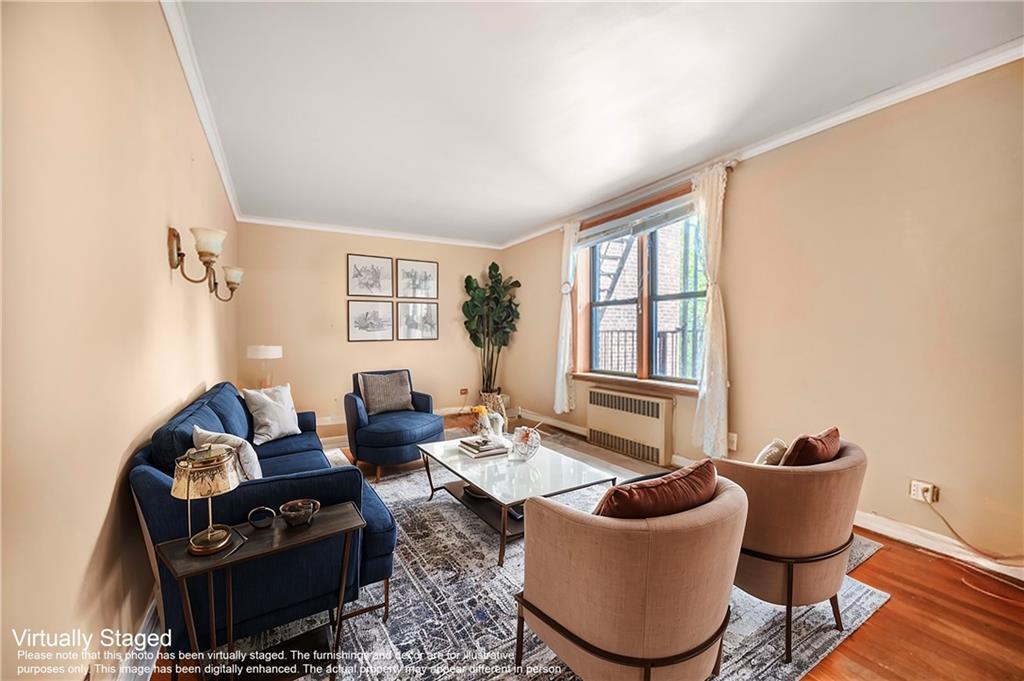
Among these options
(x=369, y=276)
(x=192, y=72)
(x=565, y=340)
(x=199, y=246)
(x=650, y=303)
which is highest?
(x=192, y=72)

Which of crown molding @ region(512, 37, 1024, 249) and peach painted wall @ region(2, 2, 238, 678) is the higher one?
crown molding @ region(512, 37, 1024, 249)

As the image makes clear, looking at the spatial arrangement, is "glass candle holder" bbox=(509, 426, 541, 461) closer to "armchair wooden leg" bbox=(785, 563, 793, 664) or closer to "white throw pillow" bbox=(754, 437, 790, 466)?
"white throw pillow" bbox=(754, 437, 790, 466)

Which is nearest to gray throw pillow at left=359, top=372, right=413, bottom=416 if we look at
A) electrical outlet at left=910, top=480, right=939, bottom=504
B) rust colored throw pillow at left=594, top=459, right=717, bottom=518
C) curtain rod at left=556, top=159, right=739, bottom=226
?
curtain rod at left=556, top=159, right=739, bottom=226

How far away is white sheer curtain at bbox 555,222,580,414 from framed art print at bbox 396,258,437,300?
78.5 inches

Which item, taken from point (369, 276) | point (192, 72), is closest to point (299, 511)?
point (192, 72)

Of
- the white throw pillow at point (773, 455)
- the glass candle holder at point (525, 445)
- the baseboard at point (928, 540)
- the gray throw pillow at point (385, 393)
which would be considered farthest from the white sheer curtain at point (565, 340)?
the white throw pillow at point (773, 455)

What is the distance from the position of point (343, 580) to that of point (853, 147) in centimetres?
368

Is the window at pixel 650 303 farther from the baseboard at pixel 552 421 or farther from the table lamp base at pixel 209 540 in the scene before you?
the table lamp base at pixel 209 540

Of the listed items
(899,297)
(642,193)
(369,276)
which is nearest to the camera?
(899,297)

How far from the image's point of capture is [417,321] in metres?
5.73

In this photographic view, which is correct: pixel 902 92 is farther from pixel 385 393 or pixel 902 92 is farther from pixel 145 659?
pixel 145 659

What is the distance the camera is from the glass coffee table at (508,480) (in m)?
2.18

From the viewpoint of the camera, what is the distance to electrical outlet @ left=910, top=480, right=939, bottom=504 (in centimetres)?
228

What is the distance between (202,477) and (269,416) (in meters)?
2.05
